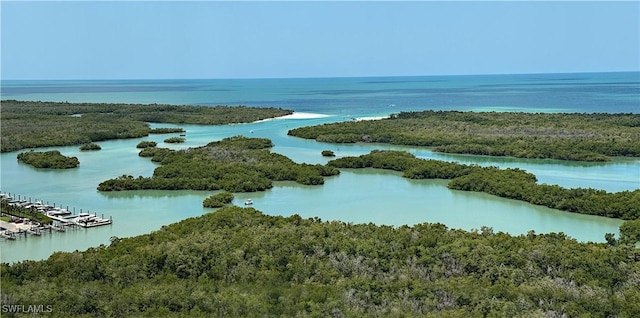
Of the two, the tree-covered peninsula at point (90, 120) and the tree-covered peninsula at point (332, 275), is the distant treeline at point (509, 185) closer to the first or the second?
the tree-covered peninsula at point (332, 275)

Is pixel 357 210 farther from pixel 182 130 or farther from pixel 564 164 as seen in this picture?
pixel 182 130

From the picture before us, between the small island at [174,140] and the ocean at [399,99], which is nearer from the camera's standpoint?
the small island at [174,140]

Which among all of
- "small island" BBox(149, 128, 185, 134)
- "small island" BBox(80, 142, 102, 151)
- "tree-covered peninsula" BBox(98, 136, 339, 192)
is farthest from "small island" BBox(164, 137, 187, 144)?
"tree-covered peninsula" BBox(98, 136, 339, 192)

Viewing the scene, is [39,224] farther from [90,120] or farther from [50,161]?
[90,120]

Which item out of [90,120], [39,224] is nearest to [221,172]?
[39,224]

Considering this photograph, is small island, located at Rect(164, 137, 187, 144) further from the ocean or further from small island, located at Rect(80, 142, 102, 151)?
the ocean

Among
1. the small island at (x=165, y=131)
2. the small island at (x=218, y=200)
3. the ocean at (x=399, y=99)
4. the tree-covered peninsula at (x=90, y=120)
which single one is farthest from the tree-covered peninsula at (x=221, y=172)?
the ocean at (x=399, y=99)
